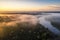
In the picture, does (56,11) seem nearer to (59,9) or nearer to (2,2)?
(59,9)

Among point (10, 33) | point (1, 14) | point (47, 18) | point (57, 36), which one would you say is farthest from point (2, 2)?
point (57, 36)

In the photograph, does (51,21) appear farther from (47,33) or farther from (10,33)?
(10,33)

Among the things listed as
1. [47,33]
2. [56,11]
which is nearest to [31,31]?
[47,33]

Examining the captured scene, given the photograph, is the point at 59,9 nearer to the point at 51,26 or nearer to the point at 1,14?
the point at 51,26

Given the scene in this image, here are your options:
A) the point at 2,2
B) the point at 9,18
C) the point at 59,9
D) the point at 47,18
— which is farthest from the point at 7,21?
the point at 59,9

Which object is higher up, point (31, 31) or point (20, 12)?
point (20, 12)

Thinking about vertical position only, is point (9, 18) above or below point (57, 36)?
above

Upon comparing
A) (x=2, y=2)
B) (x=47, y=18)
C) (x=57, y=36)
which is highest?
(x=2, y=2)
